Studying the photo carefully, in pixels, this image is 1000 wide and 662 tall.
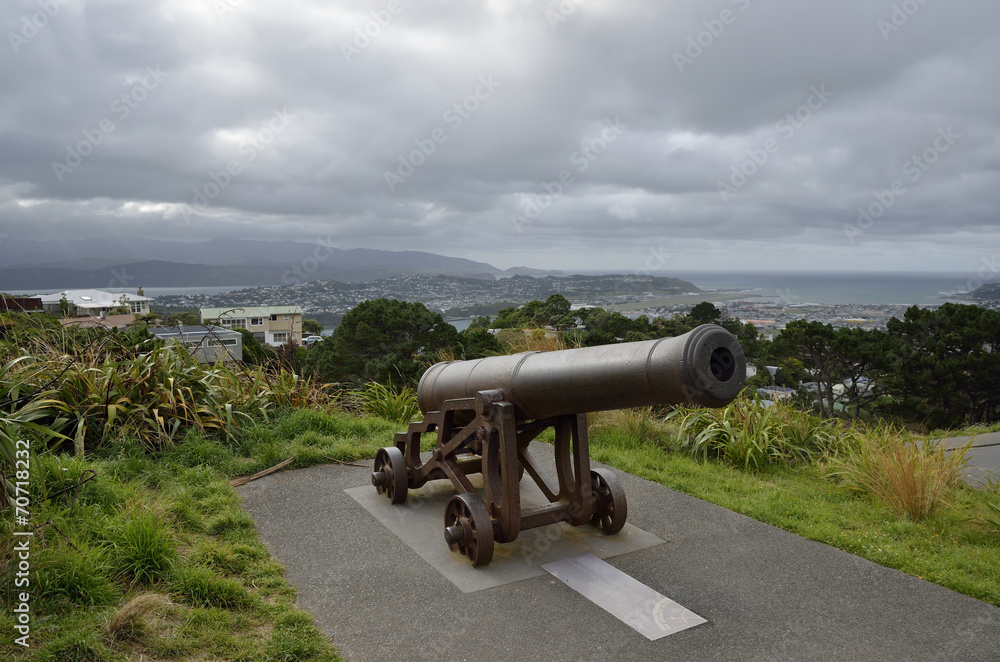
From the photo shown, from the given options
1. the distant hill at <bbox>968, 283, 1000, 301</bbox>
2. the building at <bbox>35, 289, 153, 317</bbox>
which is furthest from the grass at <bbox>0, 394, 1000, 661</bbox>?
the distant hill at <bbox>968, 283, 1000, 301</bbox>

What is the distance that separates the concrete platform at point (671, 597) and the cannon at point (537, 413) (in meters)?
0.40

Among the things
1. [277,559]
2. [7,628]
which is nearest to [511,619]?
[277,559]

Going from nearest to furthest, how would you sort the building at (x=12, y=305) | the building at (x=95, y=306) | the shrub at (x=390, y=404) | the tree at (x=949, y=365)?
1. the building at (x=12, y=305)
2. the shrub at (x=390, y=404)
3. the building at (x=95, y=306)
4. the tree at (x=949, y=365)

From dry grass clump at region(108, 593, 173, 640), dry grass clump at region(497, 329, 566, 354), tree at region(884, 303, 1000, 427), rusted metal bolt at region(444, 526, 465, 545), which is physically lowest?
tree at region(884, 303, 1000, 427)

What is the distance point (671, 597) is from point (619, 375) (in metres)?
1.33

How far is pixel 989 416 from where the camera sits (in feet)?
62.7

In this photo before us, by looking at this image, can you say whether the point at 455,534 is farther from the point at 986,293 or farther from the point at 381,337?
the point at 986,293

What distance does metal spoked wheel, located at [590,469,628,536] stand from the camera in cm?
444

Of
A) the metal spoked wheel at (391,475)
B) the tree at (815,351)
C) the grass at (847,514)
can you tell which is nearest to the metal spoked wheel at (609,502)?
the grass at (847,514)

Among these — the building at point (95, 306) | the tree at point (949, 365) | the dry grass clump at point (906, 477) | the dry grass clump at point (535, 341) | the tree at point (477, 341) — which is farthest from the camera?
the tree at point (949, 365)

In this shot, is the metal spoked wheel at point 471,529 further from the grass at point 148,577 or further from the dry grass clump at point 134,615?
the dry grass clump at point 134,615

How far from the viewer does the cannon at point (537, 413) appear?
3016 millimetres

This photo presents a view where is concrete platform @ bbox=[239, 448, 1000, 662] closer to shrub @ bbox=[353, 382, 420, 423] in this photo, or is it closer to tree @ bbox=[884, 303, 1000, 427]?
shrub @ bbox=[353, 382, 420, 423]

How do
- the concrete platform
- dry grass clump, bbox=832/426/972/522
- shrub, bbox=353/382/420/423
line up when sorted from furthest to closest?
shrub, bbox=353/382/420/423 → dry grass clump, bbox=832/426/972/522 → the concrete platform
